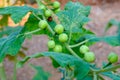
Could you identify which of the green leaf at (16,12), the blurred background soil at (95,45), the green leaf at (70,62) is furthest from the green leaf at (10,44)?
the blurred background soil at (95,45)

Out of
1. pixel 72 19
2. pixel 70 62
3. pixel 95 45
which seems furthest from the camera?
pixel 95 45

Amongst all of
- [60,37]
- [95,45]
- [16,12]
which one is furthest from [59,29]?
[95,45]

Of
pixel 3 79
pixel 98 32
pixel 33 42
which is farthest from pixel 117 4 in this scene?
pixel 3 79

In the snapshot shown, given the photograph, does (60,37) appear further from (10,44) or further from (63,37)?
(10,44)

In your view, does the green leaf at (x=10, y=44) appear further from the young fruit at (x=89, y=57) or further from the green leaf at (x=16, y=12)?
the young fruit at (x=89, y=57)

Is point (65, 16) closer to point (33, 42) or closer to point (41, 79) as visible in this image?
point (41, 79)

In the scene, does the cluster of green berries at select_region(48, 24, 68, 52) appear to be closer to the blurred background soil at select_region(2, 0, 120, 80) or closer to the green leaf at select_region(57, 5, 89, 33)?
the green leaf at select_region(57, 5, 89, 33)

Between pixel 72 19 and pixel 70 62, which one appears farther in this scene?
pixel 72 19

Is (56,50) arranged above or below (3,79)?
above

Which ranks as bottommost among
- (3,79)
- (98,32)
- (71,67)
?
(98,32)
